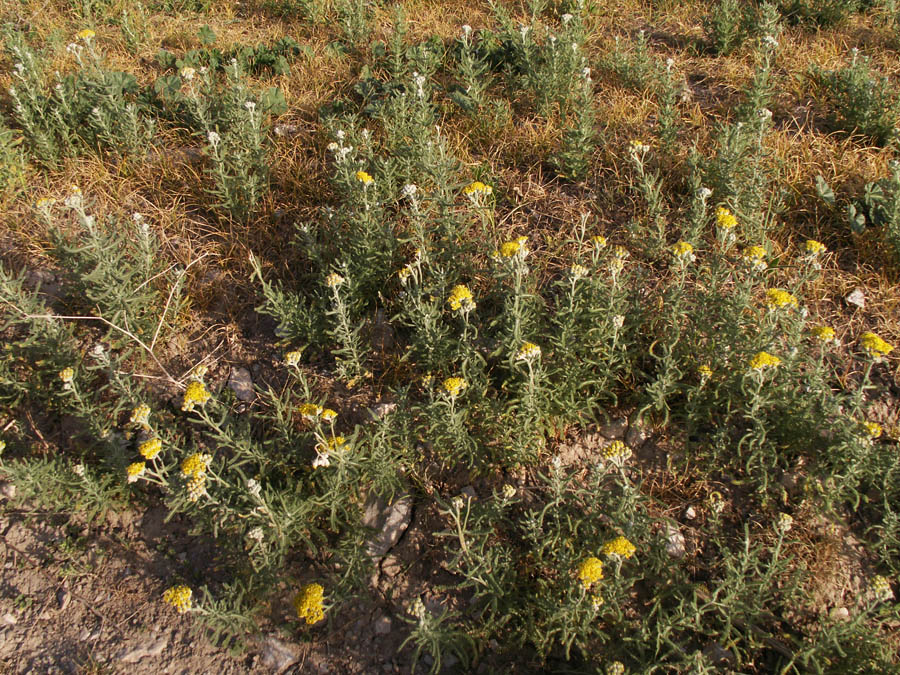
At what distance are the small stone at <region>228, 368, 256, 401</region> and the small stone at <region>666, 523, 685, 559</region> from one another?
252 cm

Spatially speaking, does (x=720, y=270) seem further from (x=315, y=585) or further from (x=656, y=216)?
(x=315, y=585)

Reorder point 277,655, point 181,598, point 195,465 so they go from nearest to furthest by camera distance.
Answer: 1. point 181,598
2. point 195,465
3. point 277,655

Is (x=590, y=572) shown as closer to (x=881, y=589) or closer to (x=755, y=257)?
(x=881, y=589)

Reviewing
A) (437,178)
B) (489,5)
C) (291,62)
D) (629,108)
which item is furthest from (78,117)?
(629,108)

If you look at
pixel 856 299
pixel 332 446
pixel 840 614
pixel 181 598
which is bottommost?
pixel 840 614

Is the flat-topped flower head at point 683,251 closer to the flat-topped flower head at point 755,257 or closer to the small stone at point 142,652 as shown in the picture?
the flat-topped flower head at point 755,257

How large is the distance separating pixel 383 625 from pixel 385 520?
523 millimetres

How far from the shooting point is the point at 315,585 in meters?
2.86

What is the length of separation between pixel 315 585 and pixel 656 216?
3.11 m

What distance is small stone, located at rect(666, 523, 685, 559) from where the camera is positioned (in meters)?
3.13

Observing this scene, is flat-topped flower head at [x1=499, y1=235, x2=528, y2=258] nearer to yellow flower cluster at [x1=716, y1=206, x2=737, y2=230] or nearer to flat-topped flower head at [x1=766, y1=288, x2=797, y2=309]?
yellow flower cluster at [x1=716, y1=206, x2=737, y2=230]

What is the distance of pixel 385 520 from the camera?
3.43 meters

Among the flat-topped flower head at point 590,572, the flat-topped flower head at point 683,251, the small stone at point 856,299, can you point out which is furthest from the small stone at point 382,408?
the small stone at point 856,299

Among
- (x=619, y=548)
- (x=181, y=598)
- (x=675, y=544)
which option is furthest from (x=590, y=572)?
(x=181, y=598)
